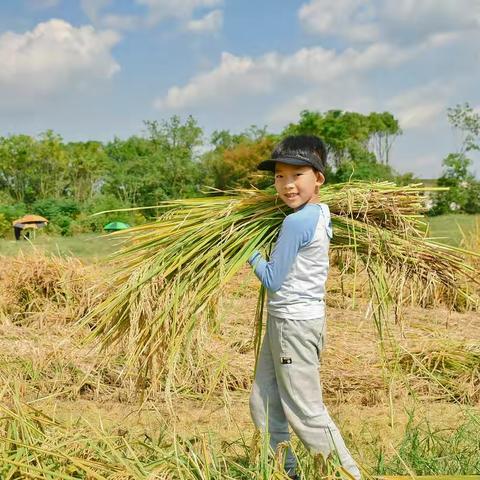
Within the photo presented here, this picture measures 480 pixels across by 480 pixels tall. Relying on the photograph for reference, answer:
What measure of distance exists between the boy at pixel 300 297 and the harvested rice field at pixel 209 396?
141 mm

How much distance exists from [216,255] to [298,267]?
1.25 feet

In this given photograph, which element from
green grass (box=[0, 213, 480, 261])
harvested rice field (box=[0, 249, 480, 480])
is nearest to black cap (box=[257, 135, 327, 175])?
harvested rice field (box=[0, 249, 480, 480])

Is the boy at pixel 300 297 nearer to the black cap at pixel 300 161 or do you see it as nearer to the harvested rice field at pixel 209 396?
the black cap at pixel 300 161

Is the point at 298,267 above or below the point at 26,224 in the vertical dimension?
above

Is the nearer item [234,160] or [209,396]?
[209,396]

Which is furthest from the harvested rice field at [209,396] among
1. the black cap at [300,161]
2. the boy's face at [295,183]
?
the black cap at [300,161]

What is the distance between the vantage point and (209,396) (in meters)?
3.26

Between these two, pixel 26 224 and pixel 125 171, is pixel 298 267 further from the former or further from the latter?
pixel 125 171

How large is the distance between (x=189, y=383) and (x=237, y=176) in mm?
23483

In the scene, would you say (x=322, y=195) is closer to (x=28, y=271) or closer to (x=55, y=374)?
(x=55, y=374)

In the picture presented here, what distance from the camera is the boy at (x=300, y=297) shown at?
9.38 feet

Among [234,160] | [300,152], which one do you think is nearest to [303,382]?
[300,152]

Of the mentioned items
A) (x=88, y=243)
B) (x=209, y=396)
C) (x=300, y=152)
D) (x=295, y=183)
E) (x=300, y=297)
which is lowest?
(x=88, y=243)

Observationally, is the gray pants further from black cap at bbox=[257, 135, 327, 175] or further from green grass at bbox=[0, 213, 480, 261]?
green grass at bbox=[0, 213, 480, 261]
